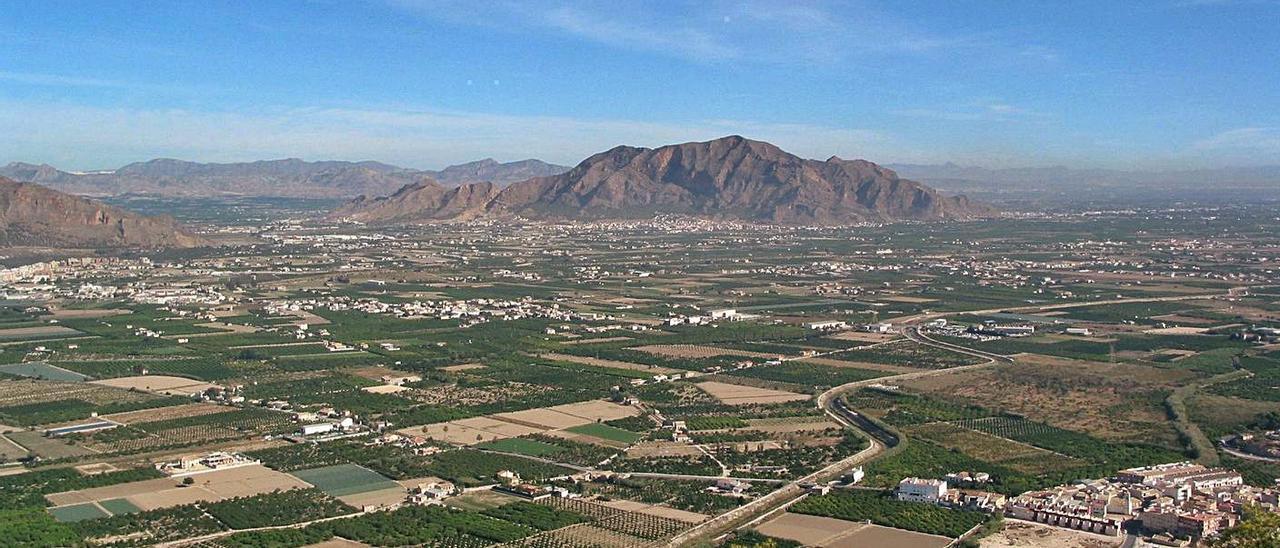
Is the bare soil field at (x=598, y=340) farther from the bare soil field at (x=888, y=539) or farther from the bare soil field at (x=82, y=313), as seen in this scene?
the bare soil field at (x=888, y=539)

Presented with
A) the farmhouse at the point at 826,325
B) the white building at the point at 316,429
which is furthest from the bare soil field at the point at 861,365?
the white building at the point at 316,429

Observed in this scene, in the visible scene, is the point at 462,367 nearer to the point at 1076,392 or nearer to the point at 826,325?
the point at 826,325

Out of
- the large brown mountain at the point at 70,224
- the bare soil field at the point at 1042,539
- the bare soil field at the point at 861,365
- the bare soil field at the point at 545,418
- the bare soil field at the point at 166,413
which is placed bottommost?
the bare soil field at the point at 166,413

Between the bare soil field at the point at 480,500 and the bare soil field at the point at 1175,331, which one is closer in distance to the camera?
the bare soil field at the point at 480,500

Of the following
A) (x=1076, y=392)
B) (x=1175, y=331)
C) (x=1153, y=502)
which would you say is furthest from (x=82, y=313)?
(x=1153, y=502)

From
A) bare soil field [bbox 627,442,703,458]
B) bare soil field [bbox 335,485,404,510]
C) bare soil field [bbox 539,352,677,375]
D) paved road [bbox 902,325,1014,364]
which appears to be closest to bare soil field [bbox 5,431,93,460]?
bare soil field [bbox 335,485,404,510]

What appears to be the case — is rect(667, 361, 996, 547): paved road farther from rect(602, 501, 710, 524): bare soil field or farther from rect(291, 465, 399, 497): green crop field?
rect(291, 465, 399, 497): green crop field

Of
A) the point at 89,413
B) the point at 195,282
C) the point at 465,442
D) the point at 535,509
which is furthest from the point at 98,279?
the point at 535,509
